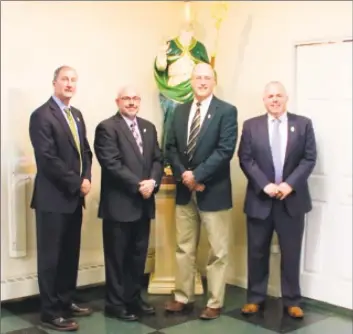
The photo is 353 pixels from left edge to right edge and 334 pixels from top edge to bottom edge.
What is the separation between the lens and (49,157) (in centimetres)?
340

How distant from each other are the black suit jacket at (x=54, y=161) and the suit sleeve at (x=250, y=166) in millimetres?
1018

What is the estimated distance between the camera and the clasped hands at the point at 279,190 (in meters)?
3.63

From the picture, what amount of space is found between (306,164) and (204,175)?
24.9 inches

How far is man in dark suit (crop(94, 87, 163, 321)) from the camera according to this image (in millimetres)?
3592

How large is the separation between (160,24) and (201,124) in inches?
51.6

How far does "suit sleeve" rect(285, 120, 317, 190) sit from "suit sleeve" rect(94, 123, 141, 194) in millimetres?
931

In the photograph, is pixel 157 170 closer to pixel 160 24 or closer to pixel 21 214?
pixel 21 214

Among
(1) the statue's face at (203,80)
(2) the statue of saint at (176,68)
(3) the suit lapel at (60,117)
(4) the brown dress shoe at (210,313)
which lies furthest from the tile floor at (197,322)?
(1) the statue's face at (203,80)

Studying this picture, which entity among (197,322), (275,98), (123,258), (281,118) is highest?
(275,98)

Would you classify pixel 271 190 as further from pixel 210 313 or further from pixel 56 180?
pixel 56 180

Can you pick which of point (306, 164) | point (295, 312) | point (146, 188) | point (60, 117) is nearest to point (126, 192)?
point (146, 188)

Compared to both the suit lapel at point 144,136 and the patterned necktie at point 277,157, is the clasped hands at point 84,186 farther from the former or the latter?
the patterned necktie at point 277,157

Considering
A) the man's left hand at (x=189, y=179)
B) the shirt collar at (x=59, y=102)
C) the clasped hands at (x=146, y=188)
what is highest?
the shirt collar at (x=59, y=102)

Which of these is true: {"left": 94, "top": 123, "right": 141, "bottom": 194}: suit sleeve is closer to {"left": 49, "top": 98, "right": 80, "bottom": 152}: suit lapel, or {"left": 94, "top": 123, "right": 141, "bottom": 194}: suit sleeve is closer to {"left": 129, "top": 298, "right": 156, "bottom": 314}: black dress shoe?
{"left": 49, "top": 98, "right": 80, "bottom": 152}: suit lapel
